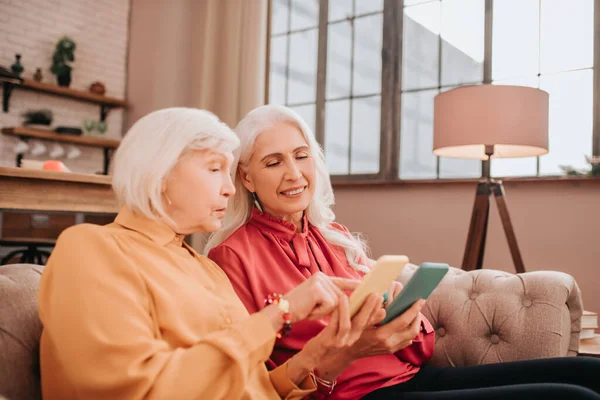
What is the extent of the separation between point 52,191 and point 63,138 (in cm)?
228

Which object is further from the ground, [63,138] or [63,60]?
[63,60]

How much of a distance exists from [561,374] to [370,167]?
284 centimetres

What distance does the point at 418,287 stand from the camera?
1028 millimetres

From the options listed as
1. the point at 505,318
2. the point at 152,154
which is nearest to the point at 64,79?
the point at 152,154

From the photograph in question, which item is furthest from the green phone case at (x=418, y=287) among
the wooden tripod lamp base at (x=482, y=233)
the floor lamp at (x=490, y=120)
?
the wooden tripod lamp base at (x=482, y=233)

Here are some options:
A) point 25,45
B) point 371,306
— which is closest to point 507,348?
A: point 371,306

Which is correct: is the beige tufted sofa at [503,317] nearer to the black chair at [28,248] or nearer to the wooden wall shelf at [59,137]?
the black chair at [28,248]

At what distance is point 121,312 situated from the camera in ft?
2.82

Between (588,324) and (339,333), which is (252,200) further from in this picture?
(588,324)

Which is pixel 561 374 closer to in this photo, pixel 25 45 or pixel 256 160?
pixel 256 160

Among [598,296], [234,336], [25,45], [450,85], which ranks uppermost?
[25,45]

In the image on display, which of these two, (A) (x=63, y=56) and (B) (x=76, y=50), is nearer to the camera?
(A) (x=63, y=56)

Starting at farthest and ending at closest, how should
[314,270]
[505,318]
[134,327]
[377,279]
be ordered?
[505,318] → [314,270] → [377,279] → [134,327]

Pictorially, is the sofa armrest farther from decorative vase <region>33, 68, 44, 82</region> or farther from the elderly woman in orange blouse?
decorative vase <region>33, 68, 44, 82</region>
